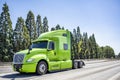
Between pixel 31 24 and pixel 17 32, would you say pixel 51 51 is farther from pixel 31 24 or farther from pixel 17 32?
pixel 31 24

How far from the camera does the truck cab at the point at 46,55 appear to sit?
1612cm

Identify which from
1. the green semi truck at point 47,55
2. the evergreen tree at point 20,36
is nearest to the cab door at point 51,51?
the green semi truck at point 47,55

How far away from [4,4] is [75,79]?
44834 millimetres

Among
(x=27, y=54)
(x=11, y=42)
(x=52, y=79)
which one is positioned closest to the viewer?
(x=52, y=79)

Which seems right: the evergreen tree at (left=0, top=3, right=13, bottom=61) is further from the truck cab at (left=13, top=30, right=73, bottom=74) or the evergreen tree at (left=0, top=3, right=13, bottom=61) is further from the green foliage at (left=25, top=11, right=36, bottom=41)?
the truck cab at (left=13, top=30, right=73, bottom=74)

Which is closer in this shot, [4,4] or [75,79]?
[75,79]

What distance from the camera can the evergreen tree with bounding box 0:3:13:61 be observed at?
177ft

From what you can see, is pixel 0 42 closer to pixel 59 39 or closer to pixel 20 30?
pixel 20 30

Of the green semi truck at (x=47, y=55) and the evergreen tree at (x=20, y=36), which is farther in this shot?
the evergreen tree at (x=20, y=36)

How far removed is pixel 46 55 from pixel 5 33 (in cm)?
3874

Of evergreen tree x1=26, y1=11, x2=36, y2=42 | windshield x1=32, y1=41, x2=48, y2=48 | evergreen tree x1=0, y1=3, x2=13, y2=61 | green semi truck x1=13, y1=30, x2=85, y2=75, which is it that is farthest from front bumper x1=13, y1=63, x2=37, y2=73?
evergreen tree x1=26, y1=11, x2=36, y2=42

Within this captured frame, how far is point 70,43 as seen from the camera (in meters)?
22.3

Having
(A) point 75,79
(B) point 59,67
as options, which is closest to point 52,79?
(A) point 75,79

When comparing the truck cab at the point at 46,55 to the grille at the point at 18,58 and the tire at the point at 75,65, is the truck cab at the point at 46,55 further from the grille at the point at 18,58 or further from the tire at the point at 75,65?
the tire at the point at 75,65
